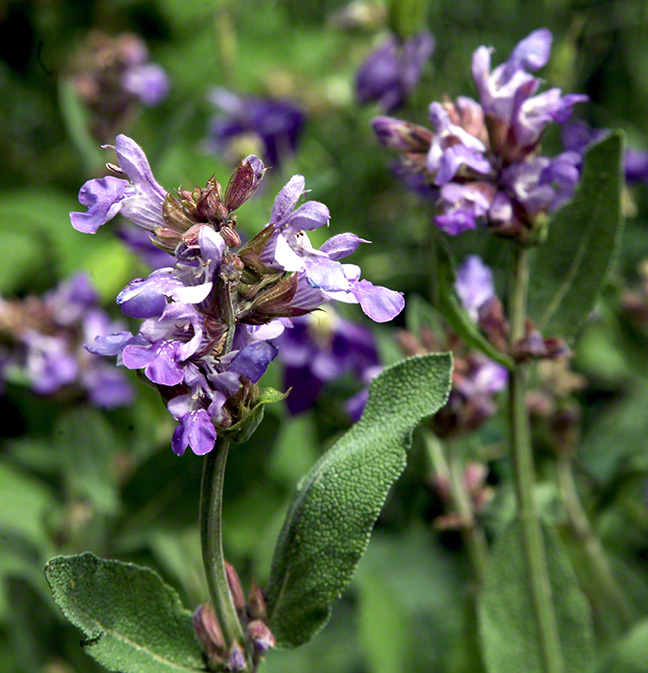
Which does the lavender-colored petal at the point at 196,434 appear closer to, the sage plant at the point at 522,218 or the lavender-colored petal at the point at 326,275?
the lavender-colored petal at the point at 326,275

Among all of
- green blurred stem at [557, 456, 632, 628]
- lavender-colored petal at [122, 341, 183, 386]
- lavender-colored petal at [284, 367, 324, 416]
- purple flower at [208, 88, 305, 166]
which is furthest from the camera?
purple flower at [208, 88, 305, 166]

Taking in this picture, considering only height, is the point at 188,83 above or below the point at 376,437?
below

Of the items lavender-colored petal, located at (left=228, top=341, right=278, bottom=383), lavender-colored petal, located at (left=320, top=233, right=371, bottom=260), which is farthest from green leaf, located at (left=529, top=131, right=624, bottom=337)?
lavender-colored petal, located at (left=228, top=341, right=278, bottom=383)

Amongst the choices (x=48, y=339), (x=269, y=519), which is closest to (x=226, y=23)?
(x=48, y=339)

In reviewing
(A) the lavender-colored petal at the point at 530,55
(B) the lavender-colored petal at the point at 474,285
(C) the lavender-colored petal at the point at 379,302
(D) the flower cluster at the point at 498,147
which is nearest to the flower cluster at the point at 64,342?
(B) the lavender-colored petal at the point at 474,285

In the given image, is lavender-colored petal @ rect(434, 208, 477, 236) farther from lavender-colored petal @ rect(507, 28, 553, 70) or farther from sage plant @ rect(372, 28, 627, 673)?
lavender-colored petal @ rect(507, 28, 553, 70)

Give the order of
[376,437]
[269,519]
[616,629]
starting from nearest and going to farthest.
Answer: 1. [376,437]
2. [616,629]
3. [269,519]

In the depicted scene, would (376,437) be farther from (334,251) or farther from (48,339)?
(48,339)

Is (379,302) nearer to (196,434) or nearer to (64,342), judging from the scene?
(196,434)
